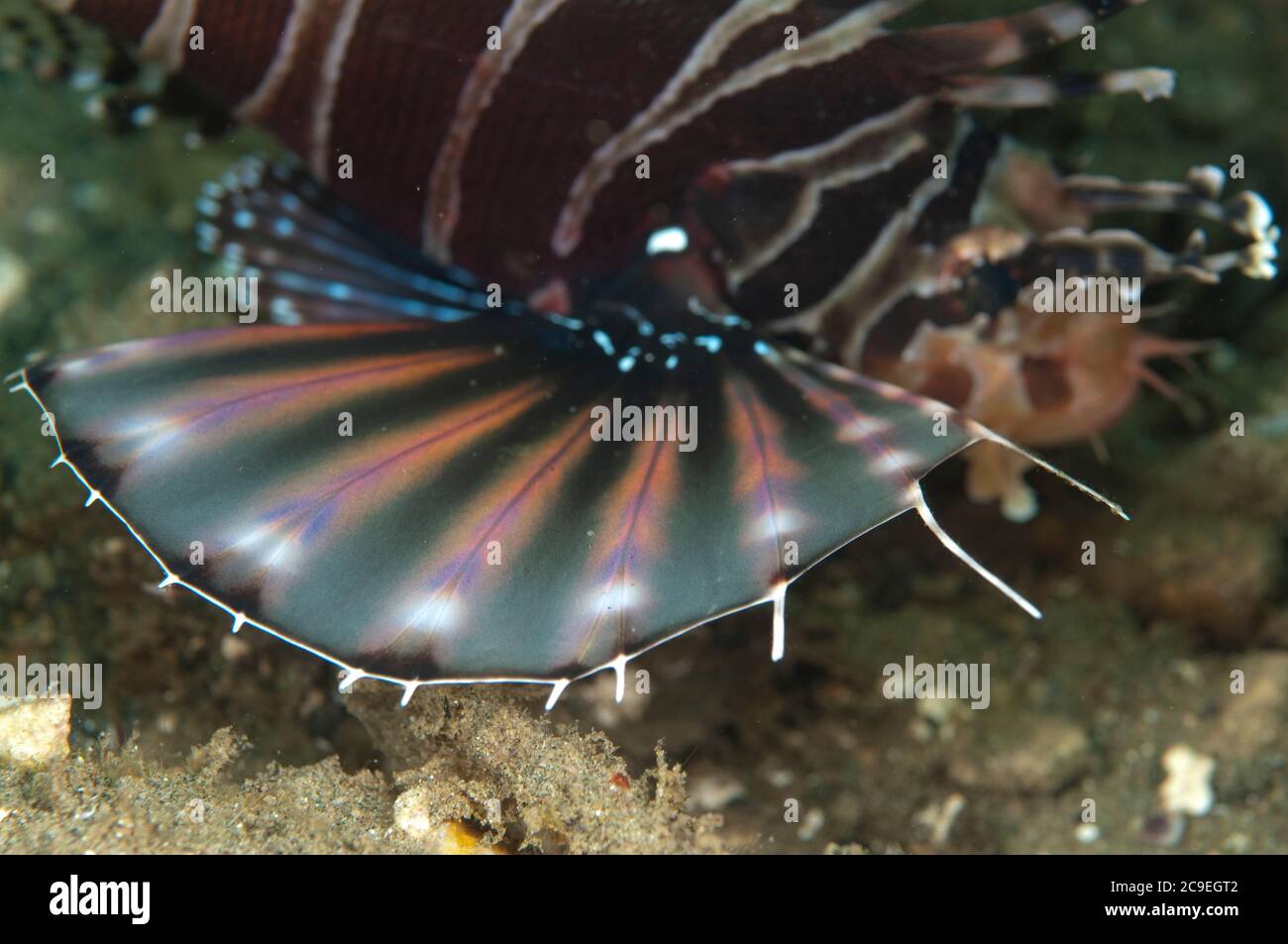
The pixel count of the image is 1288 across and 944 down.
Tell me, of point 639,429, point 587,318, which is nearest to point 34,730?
point 639,429

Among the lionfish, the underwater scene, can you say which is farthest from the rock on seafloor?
the lionfish

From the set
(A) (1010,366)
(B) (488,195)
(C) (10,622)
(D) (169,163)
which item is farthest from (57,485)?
(A) (1010,366)

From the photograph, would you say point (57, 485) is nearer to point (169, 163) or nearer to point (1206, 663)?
point (169, 163)

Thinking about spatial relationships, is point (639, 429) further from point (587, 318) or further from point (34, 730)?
point (34, 730)

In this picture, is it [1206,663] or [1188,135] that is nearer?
[1206,663]

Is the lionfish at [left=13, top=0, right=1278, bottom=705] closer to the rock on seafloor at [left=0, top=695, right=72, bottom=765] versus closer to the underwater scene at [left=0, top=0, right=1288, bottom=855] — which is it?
the underwater scene at [left=0, top=0, right=1288, bottom=855]

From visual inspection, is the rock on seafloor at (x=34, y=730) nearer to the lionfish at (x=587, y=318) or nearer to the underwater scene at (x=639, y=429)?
the underwater scene at (x=639, y=429)
